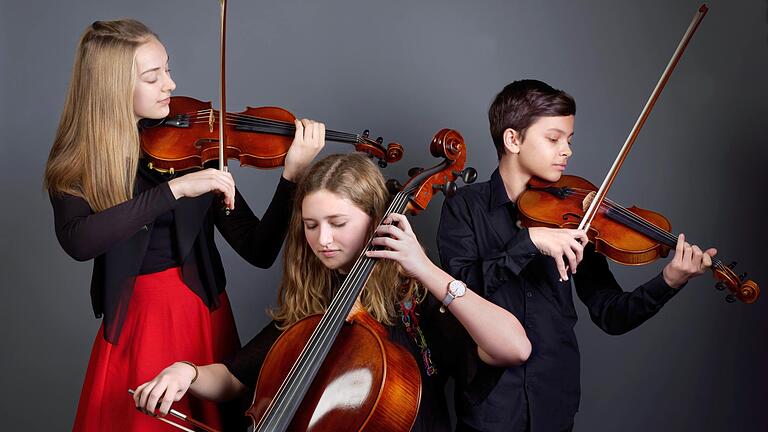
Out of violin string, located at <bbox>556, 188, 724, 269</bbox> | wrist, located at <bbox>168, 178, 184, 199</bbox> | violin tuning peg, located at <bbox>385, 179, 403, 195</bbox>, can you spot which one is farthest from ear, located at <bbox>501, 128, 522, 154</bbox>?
wrist, located at <bbox>168, 178, 184, 199</bbox>

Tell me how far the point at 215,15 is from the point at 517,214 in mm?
1406

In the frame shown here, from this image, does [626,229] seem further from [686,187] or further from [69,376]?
[69,376]


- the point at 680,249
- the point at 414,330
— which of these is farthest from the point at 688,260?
the point at 414,330

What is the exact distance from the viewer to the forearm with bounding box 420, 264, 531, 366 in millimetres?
1634

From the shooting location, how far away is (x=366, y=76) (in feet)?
9.12

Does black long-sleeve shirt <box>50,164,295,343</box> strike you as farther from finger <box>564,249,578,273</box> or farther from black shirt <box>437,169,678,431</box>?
finger <box>564,249,578,273</box>

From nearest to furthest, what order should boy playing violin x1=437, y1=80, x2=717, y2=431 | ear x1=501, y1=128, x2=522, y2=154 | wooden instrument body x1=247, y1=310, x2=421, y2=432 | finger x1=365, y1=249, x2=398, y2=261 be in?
1. wooden instrument body x1=247, y1=310, x2=421, y2=432
2. finger x1=365, y1=249, x2=398, y2=261
3. boy playing violin x1=437, y1=80, x2=717, y2=431
4. ear x1=501, y1=128, x2=522, y2=154

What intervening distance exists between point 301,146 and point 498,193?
0.50 m

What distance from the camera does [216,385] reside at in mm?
1701

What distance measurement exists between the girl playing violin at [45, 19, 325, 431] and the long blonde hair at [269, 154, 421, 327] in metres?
0.12

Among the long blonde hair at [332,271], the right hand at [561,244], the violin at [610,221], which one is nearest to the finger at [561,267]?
the right hand at [561,244]

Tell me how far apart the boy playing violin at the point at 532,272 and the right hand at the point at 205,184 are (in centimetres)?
56

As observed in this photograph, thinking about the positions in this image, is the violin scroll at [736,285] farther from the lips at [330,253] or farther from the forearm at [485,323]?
the lips at [330,253]

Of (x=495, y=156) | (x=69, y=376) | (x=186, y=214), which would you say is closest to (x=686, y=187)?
(x=495, y=156)
